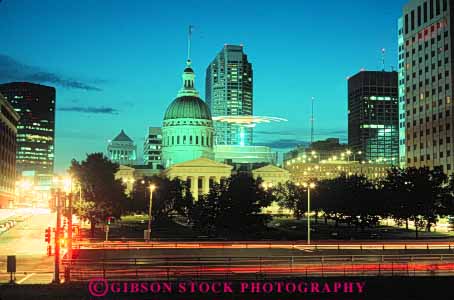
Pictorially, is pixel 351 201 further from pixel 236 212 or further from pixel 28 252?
pixel 28 252

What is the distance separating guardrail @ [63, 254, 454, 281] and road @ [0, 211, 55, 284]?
Result: 226cm

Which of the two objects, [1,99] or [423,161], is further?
[423,161]

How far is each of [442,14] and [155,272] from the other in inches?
5479

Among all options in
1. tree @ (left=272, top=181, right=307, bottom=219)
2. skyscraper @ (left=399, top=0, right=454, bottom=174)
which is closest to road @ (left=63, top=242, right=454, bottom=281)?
tree @ (left=272, top=181, right=307, bottom=219)

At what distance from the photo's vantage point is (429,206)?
94875 millimetres

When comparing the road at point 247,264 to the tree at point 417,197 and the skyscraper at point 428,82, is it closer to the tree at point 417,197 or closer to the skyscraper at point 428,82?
the tree at point 417,197

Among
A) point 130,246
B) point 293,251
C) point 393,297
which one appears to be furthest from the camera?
point 130,246

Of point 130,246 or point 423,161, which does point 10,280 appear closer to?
point 130,246

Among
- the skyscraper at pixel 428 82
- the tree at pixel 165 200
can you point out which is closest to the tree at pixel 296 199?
the tree at pixel 165 200

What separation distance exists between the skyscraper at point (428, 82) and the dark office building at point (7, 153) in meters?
104

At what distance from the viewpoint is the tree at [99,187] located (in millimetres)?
95375

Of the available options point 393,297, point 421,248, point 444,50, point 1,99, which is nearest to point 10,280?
point 393,297

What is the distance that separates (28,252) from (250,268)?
1030 inches

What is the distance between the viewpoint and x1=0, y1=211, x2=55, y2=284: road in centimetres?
4488
